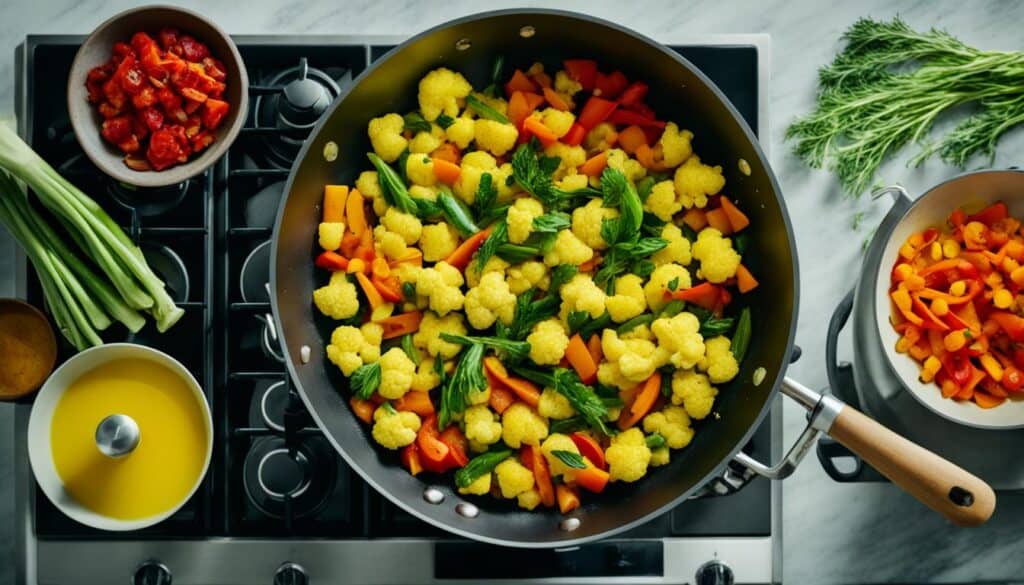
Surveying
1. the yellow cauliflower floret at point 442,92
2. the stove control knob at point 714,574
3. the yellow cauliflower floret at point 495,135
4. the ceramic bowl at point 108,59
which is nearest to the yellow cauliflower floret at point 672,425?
the stove control knob at point 714,574

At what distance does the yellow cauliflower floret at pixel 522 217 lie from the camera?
166 cm

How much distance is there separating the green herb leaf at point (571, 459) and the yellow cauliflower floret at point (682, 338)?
0.23 metres

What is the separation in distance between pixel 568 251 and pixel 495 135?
0.24m

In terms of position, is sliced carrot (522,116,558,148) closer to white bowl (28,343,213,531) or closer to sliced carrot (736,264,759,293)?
sliced carrot (736,264,759,293)

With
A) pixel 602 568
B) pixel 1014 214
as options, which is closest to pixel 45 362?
pixel 602 568

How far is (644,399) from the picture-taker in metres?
1.68

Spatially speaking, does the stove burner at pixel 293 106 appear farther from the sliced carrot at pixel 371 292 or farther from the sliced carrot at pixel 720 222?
the sliced carrot at pixel 720 222

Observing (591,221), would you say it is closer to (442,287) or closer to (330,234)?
(442,287)

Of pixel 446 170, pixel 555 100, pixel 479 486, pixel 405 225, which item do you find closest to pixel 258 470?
pixel 479 486

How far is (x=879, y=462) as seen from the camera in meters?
1.44

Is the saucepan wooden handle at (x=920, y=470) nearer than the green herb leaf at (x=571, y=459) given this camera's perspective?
Yes

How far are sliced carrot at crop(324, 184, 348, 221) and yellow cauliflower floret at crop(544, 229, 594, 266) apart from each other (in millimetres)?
379

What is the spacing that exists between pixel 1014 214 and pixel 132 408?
1.61 meters

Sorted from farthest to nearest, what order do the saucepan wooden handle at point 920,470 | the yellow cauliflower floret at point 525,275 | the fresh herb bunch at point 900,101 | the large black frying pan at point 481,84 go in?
the fresh herb bunch at point 900,101 → the yellow cauliflower floret at point 525,275 → the large black frying pan at point 481,84 → the saucepan wooden handle at point 920,470
